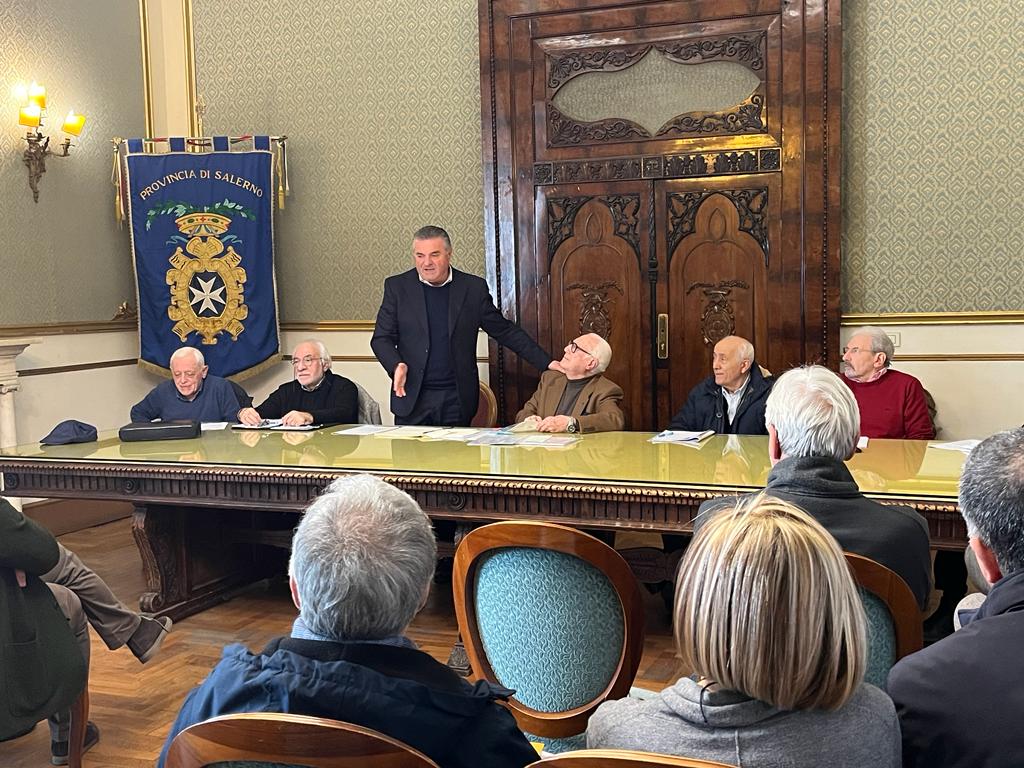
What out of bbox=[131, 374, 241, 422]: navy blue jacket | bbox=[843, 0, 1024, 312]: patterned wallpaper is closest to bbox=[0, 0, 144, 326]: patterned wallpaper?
bbox=[131, 374, 241, 422]: navy blue jacket

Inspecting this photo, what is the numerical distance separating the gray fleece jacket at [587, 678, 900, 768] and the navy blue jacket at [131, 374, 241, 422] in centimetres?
395

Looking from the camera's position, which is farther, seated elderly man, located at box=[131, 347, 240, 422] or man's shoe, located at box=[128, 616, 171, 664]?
seated elderly man, located at box=[131, 347, 240, 422]

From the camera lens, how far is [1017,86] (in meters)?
4.93

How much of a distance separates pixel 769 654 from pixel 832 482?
1088mm

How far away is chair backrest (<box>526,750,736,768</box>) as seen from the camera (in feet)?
3.33

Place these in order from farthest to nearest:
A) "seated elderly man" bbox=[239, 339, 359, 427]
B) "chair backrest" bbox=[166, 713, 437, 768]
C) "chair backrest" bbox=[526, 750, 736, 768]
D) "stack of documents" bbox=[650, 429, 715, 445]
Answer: "seated elderly man" bbox=[239, 339, 359, 427] < "stack of documents" bbox=[650, 429, 715, 445] < "chair backrest" bbox=[166, 713, 437, 768] < "chair backrest" bbox=[526, 750, 736, 768]

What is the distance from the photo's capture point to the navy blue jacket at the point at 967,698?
1307 millimetres

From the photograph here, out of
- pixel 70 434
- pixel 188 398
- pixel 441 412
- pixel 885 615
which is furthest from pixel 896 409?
pixel 70 434

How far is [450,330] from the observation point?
4996 mm

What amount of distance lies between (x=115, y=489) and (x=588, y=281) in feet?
9.30

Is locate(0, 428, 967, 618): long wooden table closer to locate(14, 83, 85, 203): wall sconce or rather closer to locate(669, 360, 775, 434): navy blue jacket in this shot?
locate(669, 360, 775, 434): navy blue jacket

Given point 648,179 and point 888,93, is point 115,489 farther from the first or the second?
point 888,93

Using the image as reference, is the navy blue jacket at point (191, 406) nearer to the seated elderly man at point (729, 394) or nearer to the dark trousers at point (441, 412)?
the dark trousers at point (441, 412)

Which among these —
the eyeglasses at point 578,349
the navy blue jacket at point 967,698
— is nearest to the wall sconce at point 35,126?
the eyeglasses at point 578,349
